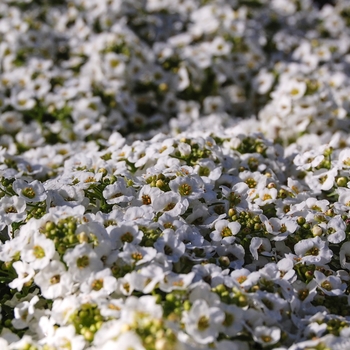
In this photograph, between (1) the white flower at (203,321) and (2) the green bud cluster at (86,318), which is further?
(2) the green bud cluster at (86,318)

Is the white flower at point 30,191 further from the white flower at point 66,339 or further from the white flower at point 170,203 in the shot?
the white flower at point 66,339

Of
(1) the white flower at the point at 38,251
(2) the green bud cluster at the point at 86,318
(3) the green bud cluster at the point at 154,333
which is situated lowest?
(2) the green bud cluster at the point at 86,318

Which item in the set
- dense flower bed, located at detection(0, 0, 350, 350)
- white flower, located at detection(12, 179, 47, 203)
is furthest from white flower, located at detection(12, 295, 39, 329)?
white flower, located at detection(12, 179, 47, 203)

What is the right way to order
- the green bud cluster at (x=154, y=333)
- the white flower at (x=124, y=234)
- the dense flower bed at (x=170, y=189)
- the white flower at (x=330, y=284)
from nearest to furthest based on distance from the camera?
the green bud cluster at (x=154, y=333) → the dense flower bed at (x=170, y=189) → the white flower at (x=124, y=234) → the white flower at (x=330, y=284)

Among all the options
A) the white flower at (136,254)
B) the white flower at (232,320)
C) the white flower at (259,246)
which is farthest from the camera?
the white flower at (259,246)

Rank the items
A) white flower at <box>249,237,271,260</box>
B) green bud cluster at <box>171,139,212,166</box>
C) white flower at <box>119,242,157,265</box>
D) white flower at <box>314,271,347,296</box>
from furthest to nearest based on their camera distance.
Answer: green bud cluster at <box>171,139,212,166</box> → white flower at <box>249,237,271,260</box> → white flower at <box>314,271,347,296</box> → white flower at <box>119,242,157,265</box>

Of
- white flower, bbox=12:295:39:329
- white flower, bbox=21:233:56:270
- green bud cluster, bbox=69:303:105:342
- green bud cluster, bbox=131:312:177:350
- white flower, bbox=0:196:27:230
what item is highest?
green bud cluster, bbox=131:312:177:350

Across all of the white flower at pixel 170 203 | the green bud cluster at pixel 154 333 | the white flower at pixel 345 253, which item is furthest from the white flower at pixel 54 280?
the white flower at pixel 345 253

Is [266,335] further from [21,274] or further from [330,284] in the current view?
[21,274]

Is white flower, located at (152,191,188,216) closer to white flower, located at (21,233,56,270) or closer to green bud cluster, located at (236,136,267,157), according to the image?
white flower, located at (21,233,56,270)
